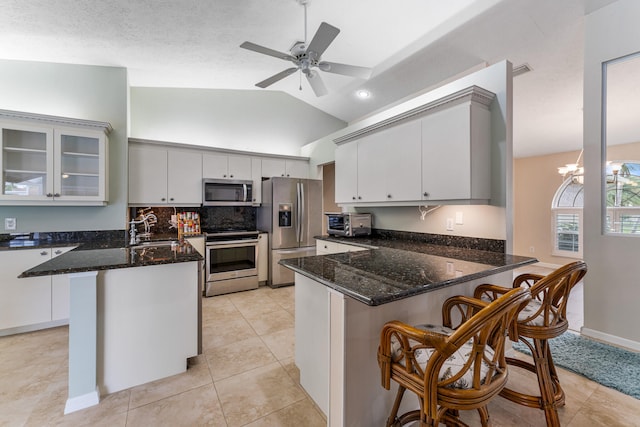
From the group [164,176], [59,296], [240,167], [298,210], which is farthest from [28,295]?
[298,210]

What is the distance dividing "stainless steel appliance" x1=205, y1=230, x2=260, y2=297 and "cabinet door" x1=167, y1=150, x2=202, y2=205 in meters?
0.64

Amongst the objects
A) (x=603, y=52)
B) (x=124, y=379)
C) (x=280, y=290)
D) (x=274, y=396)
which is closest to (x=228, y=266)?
(x=280, y=290)

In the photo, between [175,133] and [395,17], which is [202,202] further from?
[395,17]

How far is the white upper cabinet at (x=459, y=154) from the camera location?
2.28 metres

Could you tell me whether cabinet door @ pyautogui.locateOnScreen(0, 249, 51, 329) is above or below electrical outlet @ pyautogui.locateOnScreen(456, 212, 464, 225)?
below

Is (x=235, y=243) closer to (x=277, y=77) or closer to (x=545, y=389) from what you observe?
(x=277, y=77)

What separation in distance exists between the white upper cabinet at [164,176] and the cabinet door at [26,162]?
2.77 ft

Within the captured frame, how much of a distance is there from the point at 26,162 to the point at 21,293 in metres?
1.41

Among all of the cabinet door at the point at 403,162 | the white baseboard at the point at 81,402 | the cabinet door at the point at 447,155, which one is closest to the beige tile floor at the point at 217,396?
the white baseboard at the point at 81,402

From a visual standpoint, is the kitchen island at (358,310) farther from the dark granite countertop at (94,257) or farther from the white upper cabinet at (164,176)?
the white upper cabinet at (164,176)

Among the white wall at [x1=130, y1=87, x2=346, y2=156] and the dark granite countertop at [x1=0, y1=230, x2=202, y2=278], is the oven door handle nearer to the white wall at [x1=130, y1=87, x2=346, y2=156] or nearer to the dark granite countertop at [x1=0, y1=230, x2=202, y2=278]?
the dark granite countertop at [x1=0, y1=230, x2=202, y2=278]

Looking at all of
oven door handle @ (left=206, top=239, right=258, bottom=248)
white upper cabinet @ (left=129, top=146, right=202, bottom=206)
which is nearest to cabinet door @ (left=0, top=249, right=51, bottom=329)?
white upper cabinet @ (left=129, top=146, right=202, bottom=206)

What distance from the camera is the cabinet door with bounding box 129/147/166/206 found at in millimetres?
3754

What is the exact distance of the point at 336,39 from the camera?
3338 mm
